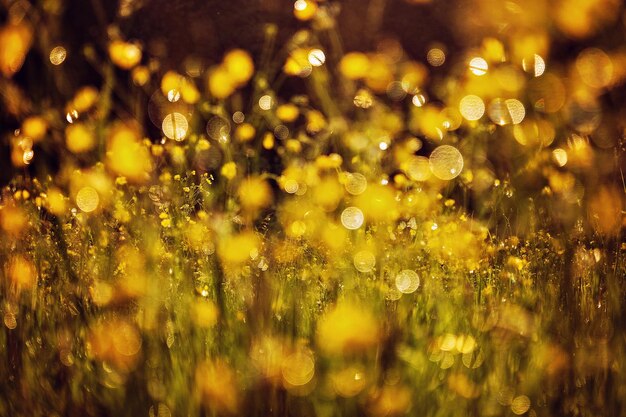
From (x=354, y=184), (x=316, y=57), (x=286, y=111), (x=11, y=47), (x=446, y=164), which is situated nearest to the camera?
(x=11, y=47)

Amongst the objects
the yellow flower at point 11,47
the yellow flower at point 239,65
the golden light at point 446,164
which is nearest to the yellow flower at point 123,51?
the yellow flower at point 239,65

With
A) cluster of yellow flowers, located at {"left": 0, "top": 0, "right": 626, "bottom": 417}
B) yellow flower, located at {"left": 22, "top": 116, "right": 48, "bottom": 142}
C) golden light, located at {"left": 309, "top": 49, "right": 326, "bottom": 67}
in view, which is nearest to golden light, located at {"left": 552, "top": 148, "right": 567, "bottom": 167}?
cluster of yellow flowers, located at {"left": 0, "top": 0, "right": 626, "bottom": 417}

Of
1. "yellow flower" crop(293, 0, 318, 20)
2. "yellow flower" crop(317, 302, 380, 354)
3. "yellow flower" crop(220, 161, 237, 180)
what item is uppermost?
"yellow flower" crop(317, 302, 380, 354)

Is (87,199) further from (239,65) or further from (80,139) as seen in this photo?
(239,65)

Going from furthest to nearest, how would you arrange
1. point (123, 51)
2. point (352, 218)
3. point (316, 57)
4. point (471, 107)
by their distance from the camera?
point (123, 51) < point (316, 57) < point (471, 107) < point (352, 218)

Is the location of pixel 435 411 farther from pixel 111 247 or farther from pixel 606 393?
pixel 111 247

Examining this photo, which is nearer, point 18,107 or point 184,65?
point 18,107

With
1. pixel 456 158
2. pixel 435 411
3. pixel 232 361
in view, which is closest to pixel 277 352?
pixel 232 361

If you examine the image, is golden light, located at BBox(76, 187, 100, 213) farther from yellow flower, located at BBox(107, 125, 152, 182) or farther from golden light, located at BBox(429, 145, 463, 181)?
golden light, located at BBox(429, 145, 463, 181)

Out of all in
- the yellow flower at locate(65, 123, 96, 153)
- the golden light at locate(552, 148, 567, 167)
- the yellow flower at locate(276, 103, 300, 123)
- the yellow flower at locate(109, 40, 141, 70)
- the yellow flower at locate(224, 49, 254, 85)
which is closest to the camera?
the golden light at locate(552, 148, 567, 167)

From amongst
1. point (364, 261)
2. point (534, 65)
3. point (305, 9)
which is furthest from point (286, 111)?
point (364, 261)

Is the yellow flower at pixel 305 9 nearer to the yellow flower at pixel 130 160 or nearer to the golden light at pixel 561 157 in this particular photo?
the yellow flower at pixel 130 160
